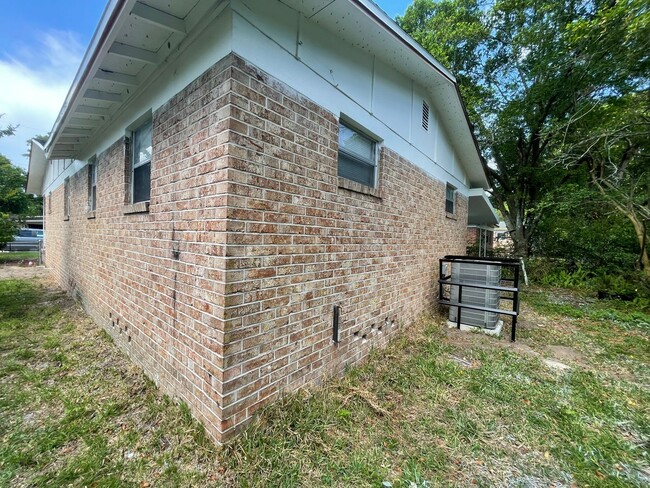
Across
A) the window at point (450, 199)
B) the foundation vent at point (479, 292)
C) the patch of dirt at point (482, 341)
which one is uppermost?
the window at point (450, 199)

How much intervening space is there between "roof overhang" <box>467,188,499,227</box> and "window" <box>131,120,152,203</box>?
8.74 metres

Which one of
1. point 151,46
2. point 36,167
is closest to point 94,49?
point 151,46

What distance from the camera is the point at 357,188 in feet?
11.4

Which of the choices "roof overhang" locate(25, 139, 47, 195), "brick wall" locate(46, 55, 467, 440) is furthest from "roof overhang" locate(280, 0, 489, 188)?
"roof overhang" locate(25, 139, 47, 195)

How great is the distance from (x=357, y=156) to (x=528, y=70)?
452 inches

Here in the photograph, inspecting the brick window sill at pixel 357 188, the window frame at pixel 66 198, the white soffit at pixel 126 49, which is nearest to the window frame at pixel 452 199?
the brick window sill at pixel 357 188

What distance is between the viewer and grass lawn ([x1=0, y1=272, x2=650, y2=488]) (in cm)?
202

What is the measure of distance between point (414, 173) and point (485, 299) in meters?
2.64

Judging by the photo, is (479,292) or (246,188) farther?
(479,292)

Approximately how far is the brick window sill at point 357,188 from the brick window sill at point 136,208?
2.20m

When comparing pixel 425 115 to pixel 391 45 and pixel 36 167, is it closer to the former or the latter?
pixel 391 45

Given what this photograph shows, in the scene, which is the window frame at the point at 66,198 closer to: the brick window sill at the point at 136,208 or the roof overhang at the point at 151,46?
the roof overhang at the point at 151,46

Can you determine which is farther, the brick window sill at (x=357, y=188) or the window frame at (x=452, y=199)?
the window frame at (x=452, y=199)

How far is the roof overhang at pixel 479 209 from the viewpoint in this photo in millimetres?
9164
